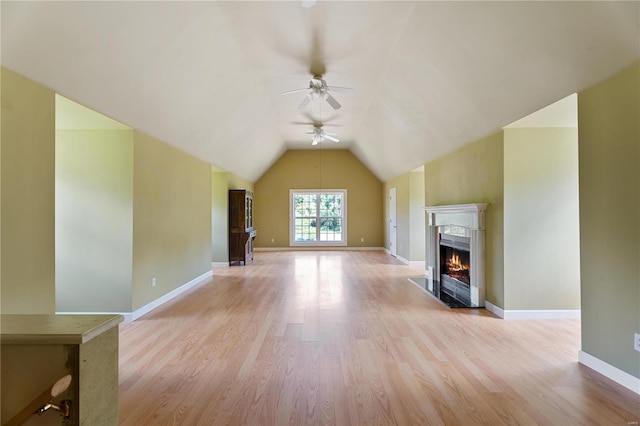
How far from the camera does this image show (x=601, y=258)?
8.23 feet

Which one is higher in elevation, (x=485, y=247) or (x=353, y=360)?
(x=485, y=247)

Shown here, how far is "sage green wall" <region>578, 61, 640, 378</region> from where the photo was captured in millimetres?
2240

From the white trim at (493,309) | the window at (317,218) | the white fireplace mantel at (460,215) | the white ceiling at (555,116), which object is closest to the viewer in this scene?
the white ceiling at (555,116)

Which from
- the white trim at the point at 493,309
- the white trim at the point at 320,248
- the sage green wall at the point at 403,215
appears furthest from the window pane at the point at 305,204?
the white trim at the point at 493,309

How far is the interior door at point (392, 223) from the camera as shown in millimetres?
9367

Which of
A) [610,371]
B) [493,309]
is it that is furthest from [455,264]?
[610,371]

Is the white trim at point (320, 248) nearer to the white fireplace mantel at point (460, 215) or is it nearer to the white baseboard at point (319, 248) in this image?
the white baseboard at point (319, 248)

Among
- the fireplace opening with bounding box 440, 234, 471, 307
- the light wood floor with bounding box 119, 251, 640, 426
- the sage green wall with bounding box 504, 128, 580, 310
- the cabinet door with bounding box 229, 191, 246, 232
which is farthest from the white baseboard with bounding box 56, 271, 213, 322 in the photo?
the sage green wall with bounding box 504, 128, 580, 310

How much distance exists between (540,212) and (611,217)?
141 centimetres

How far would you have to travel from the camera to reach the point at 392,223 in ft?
31.6

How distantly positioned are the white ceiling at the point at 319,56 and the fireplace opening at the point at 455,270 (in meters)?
1.52

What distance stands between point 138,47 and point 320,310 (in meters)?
3.37

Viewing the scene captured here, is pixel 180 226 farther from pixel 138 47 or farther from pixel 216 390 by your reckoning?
pixel 216 390

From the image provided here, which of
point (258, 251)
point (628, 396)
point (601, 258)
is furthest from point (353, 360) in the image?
point (258, 251)
